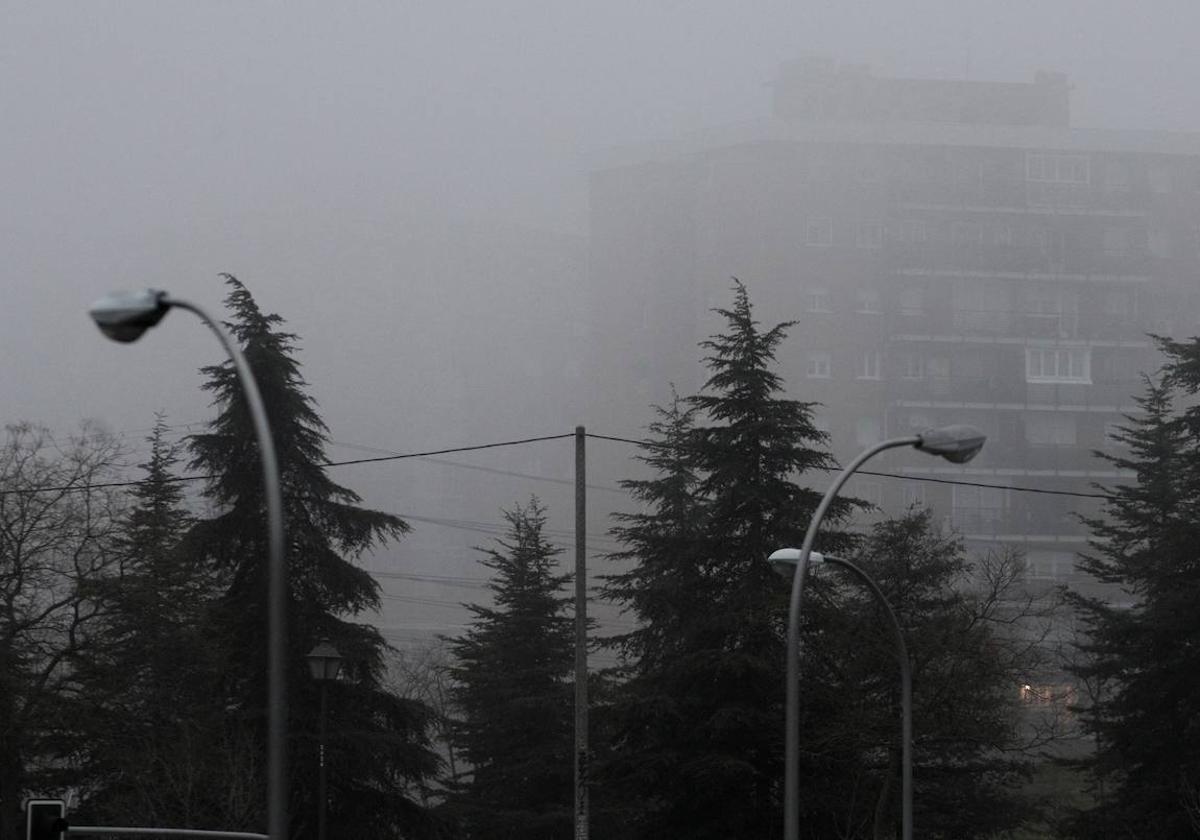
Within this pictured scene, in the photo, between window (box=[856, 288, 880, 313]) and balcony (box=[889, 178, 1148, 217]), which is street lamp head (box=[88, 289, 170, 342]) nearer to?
window (box=[856, 288, 880, 313])

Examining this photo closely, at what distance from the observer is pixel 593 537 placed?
99.4 metres

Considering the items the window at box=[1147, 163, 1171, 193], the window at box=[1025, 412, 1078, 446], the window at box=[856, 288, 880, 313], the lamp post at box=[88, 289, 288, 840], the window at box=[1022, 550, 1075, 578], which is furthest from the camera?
the window at box=[1147, 163, 1171, 193]

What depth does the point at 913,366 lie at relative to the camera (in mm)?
97750

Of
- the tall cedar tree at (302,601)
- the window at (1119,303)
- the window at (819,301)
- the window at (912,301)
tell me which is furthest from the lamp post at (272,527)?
the window at (1119,303)

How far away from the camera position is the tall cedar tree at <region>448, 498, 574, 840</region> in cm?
3994

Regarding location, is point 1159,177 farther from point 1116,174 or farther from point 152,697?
point 152,697

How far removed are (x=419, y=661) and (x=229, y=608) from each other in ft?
150

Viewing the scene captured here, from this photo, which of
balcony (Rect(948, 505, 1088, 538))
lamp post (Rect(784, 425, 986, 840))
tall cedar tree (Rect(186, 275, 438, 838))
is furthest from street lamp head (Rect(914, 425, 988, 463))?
balcony (Rect(948, 505, 1088, 538))

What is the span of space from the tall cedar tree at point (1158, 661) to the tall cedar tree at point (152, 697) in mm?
19447

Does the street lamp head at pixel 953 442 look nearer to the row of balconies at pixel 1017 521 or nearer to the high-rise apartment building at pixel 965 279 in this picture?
the high-rise apartment building at pixel 965 279

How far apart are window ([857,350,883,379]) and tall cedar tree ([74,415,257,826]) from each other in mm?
69014

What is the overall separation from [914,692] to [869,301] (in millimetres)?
69965

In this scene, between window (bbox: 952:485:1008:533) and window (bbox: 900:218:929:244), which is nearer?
window (bbox: 952:485:1008:533)

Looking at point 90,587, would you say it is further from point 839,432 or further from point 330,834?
point 839,432
